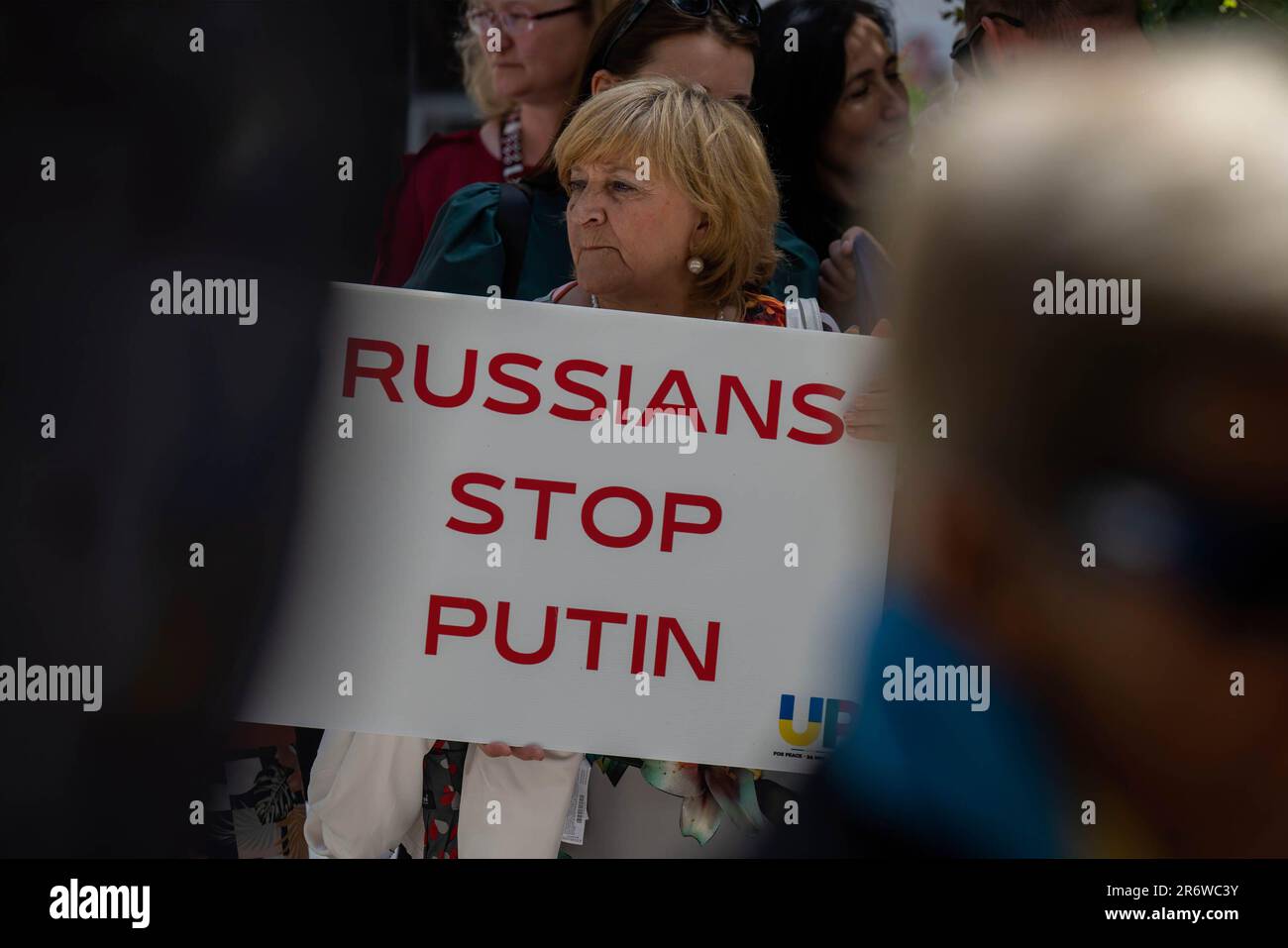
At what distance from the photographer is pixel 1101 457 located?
10.6ft

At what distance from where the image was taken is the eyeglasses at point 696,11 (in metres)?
3.20

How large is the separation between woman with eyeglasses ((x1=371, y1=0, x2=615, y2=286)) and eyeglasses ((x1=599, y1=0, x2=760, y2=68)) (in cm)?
6

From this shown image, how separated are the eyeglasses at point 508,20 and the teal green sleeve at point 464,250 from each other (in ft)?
1.21

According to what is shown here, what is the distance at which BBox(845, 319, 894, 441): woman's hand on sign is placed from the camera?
3146 millimetres

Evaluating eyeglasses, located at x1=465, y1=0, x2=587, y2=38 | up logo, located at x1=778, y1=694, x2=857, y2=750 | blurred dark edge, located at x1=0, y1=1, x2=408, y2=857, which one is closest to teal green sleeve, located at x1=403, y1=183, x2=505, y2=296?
blurred dark edge, located at x1=0, y1=1, x2=408, y2=857

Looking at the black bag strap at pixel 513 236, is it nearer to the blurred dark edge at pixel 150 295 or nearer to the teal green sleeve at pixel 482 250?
the teal green sleeve at pixel 482 250

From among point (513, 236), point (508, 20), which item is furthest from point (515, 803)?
point (508, 20)

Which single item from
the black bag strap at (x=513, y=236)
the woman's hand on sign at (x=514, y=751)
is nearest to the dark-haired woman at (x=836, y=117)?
the black bag strap at (x=513, y=236)

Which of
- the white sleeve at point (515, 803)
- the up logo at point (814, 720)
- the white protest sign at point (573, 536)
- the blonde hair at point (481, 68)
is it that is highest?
the blonde hair at point (481, 68)

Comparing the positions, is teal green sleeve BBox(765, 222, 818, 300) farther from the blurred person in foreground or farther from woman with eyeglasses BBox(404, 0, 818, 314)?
the blurred person in foreground

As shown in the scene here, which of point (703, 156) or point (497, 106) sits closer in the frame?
point (703, 156)

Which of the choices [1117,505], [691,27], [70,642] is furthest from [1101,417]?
[70,642]

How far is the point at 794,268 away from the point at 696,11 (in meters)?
0.63

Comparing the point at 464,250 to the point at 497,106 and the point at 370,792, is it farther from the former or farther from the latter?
the point at 370,792
